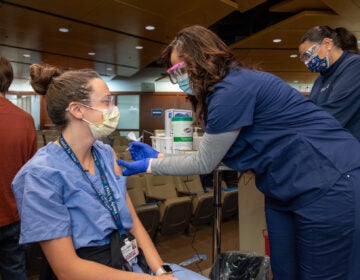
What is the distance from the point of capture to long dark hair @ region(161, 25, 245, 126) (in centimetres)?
117

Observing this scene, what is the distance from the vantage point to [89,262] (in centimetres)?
104

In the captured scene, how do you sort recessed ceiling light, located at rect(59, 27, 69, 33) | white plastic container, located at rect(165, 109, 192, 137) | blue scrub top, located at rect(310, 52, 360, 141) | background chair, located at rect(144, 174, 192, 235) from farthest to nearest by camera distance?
1. recessed ceiling light, located at rect(59, 27, 69, 33)
2. background chair, located at rect(144, 174, 192, 235)
3. white plastic container, located at rect(165, 109, 192, 137)
4. blue scrub top, located at rect(310, 52, 360, 141)

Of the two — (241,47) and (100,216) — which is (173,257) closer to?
(100,216)

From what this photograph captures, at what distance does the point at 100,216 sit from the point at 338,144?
861mm

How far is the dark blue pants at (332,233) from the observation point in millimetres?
1095

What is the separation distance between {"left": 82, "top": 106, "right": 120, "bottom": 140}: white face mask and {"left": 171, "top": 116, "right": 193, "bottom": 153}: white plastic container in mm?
372

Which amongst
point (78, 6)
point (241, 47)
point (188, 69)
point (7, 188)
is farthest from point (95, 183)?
point (241, 47)

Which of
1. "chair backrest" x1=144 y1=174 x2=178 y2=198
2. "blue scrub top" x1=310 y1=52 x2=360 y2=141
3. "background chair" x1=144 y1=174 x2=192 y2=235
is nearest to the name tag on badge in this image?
"blue scrub top" x1=310 y1=52 x2=360 y2=141

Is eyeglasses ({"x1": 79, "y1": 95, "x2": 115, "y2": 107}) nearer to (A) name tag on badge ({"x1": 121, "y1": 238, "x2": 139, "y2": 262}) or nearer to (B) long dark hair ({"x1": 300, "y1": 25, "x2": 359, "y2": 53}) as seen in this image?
(A) name tag on badge ({"x1": 121, "y1": 238, "x2": 139, "y2": 262})

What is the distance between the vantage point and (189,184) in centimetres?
440

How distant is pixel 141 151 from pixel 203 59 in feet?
1.94

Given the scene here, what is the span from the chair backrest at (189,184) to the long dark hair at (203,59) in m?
3.09

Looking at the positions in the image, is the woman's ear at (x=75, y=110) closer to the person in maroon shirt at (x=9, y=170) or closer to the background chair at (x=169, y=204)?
the person in maroon shirt at (x=9, y=170)

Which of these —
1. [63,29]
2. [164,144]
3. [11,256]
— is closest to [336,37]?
[164,144]
